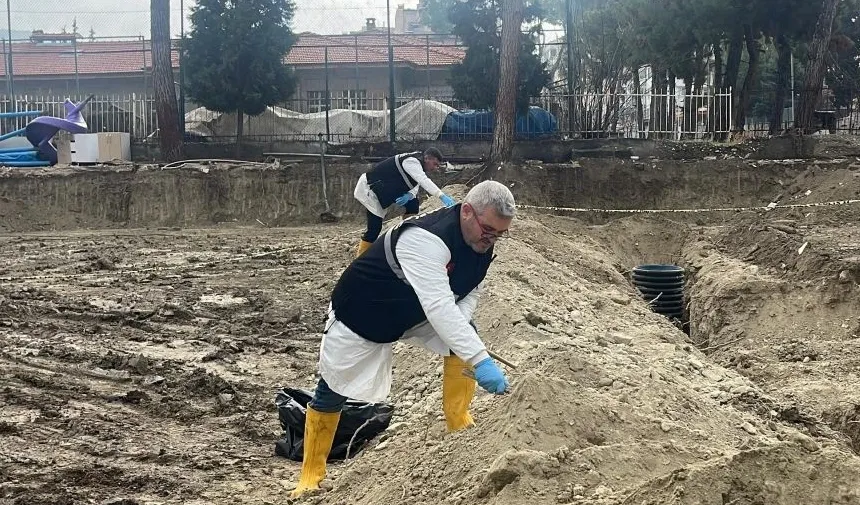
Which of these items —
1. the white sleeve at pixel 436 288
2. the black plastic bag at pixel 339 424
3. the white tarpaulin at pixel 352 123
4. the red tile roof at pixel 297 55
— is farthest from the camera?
the red tile roof at pixel 297 55

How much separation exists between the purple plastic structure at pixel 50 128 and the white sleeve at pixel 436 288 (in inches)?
725

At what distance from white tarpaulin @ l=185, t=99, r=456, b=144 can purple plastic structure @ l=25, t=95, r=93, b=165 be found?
119 inches

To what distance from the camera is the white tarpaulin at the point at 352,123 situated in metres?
22.7

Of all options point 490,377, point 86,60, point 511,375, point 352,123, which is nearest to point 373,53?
point 352,123

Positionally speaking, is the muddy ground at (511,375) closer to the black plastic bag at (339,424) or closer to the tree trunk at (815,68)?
the black plastic bag at (339,424)

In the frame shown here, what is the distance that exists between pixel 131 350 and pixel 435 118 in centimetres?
1470

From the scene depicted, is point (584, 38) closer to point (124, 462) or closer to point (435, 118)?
point (435, 118)

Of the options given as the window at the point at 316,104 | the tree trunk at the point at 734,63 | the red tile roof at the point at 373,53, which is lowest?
the window at the point at 316,104

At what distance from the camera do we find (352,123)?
23031mm

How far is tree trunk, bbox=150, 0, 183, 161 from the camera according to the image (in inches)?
852

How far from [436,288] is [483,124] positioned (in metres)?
18.3

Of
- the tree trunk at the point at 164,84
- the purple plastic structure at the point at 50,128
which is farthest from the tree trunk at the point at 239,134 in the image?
the purple plastic structure at the point at 50,128

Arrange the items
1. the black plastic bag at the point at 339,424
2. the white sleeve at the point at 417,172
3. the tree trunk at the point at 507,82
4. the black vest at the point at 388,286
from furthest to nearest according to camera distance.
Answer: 1. the tree trunk at the point at 507,82
2. the white sleeve at the point at 417,172
3. the black plastic bag at the point at 339,424
4. the black vest at the point at 388,286

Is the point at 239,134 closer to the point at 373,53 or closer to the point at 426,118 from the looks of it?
the point at 426,118
